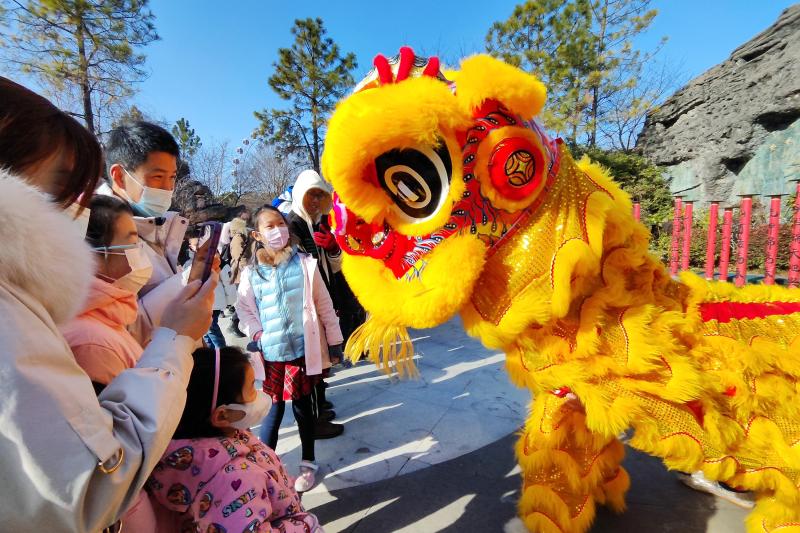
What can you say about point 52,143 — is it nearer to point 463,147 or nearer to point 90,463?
point 90,463

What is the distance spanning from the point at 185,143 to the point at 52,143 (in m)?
23.5

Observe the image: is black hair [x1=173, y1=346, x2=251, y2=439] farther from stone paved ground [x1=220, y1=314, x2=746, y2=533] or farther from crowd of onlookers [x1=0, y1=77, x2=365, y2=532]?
stone paved ground [x1=220, y1=314, x2=746, y2=533]

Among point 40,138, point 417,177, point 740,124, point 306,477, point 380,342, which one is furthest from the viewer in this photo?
point 740,124

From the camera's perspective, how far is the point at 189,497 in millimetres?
1092

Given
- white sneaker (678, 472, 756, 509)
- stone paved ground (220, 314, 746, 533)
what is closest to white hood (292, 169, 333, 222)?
stone paved ground (220, 314, 746, 533)

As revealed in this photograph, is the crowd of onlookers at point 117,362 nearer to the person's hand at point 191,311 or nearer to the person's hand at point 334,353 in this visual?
the person's hand at point 191,311

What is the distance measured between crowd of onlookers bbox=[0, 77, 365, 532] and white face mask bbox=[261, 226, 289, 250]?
461 millimetres

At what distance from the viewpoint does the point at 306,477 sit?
7.59ft

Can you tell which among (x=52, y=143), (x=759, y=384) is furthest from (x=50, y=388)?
(x=759, y=384)

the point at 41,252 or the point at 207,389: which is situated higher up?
the point at 41,252

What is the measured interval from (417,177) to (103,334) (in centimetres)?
97

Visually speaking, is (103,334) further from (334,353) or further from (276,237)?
(334,353)

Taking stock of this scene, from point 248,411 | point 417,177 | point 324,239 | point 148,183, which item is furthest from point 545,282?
point 324,239

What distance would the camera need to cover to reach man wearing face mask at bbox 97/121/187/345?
1.72 m
